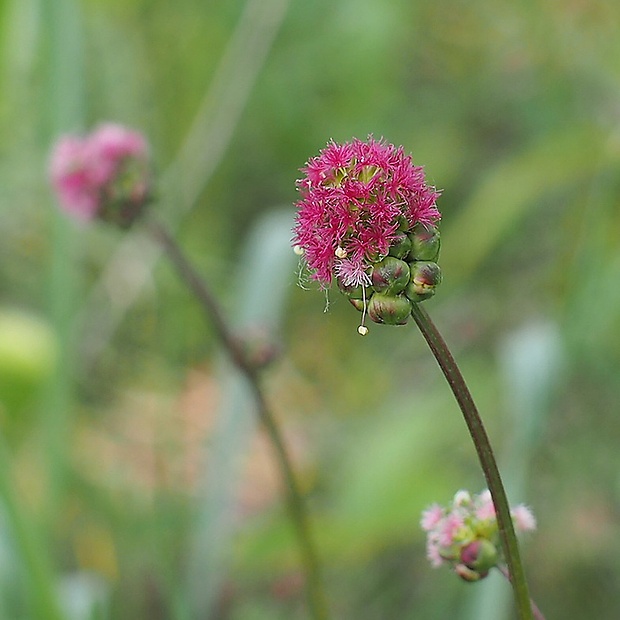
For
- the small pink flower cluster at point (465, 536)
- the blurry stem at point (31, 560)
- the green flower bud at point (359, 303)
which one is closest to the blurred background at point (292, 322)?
the blurry stem at point (31, 560)

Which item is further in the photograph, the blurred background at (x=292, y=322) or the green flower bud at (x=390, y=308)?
the blurred background at (x=292, y=322)

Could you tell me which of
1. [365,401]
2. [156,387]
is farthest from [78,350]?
[365,401]

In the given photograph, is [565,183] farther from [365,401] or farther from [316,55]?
[316,55]

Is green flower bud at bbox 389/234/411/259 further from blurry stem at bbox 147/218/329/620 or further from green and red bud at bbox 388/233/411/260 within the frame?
blurry stem at bbox 147/218/329/620

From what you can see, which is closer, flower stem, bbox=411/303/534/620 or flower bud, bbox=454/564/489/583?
flower stem, bbox=411/303/534/620

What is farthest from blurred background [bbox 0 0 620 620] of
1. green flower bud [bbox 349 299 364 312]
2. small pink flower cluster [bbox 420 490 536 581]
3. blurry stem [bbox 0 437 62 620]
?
green flower bud [bbox 349 299 364 312]

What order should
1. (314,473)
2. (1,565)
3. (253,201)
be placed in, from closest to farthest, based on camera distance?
(1,565) → (314,473) → (253,201)

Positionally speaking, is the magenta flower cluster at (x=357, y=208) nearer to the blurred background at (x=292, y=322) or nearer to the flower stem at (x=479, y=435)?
the flower stem at (x=479, y=435)
